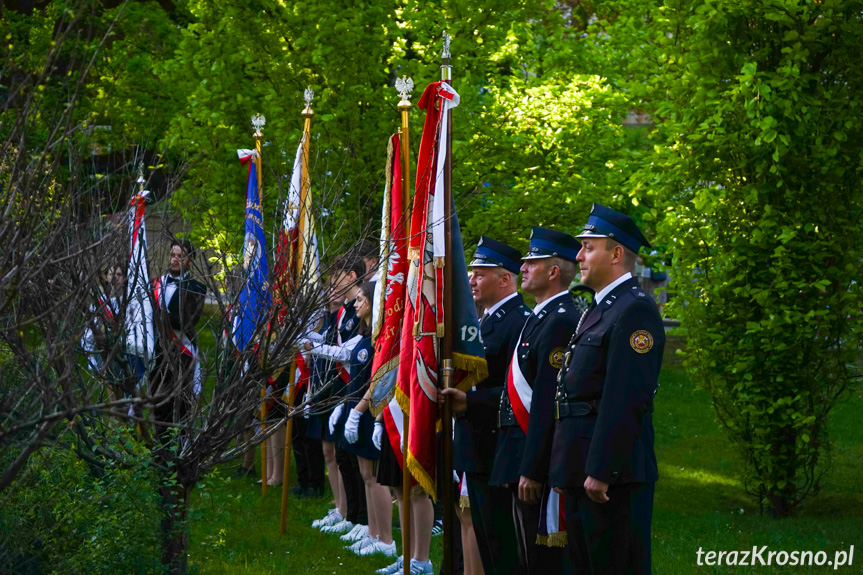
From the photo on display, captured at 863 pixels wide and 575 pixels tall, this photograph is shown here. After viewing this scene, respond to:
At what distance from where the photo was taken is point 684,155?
9102 mm

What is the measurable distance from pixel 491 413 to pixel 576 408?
1122mm

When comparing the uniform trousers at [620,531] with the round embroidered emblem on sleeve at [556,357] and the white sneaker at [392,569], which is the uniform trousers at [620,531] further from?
the white sneaker at [392,569]

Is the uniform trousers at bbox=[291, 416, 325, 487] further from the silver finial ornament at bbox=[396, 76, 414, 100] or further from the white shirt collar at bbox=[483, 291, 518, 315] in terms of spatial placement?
the white shirt collar at bbox=[483, 291, 518, 315]

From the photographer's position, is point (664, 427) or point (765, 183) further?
point (664, 427)

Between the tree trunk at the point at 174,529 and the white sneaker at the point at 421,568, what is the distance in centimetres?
222

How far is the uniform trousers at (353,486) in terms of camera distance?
920 centimetres

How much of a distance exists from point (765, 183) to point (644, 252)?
235 inches

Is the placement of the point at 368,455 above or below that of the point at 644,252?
below

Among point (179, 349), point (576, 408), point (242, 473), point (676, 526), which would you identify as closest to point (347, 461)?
point (676, 526)

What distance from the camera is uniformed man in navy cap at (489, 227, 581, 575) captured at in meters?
5.39

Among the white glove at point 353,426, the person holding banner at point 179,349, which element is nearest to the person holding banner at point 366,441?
the white glove at point 353,426

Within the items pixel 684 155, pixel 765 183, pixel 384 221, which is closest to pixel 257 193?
pixel 384 221

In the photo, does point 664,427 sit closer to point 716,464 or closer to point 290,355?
point 716,464

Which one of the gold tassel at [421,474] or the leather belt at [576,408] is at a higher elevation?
the leather belt at [576,408]
